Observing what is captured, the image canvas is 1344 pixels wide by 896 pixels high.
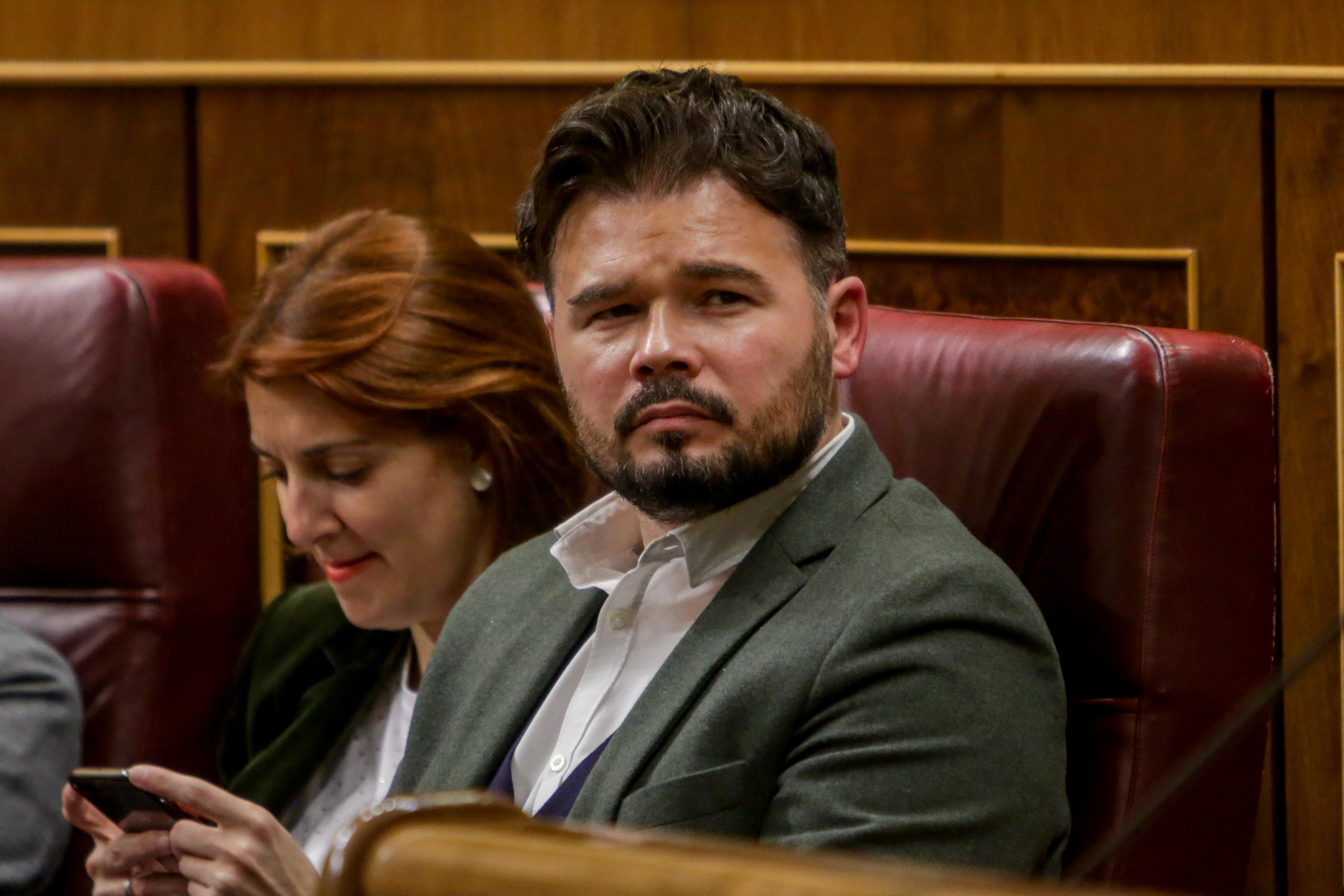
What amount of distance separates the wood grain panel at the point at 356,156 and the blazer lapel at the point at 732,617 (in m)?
0.80

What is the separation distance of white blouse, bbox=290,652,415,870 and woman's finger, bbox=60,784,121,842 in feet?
0.67

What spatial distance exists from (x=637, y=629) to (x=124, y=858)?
557 mm

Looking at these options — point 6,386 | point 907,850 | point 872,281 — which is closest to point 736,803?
point 907,850

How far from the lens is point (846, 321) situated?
122cm

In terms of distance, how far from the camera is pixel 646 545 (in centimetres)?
120

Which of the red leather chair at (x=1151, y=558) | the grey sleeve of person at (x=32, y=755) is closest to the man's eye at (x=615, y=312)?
the red leather chair at (x=1151, y=558)

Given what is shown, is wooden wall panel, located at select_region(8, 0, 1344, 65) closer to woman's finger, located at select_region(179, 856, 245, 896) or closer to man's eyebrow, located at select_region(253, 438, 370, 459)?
man's eyebrow, located at select_region(253, 438, 370, 459)

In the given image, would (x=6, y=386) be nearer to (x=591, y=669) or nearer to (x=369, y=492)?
(x=369, y=492)

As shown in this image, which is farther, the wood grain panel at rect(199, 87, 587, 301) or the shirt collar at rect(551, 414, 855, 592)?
the wood grain panel at rect(199, 87, 587, 301)

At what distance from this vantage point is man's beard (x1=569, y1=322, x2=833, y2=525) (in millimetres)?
1094

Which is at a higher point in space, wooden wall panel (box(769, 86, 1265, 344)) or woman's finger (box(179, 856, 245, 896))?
wooden wall panel (box(769, 86, 1265, 344))

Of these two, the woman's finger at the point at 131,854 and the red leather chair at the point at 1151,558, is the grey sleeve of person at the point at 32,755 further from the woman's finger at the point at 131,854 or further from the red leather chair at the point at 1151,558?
the red leather chair at the point at 1151,558

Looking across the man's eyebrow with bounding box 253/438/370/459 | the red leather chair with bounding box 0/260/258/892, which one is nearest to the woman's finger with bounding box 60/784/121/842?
the red leather chair with bounding box 0/260/258/892

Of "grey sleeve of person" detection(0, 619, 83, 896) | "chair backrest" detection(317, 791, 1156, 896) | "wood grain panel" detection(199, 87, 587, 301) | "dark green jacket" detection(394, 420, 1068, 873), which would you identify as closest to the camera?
"chair backrest" detection(317, 791, 1156, 896)
